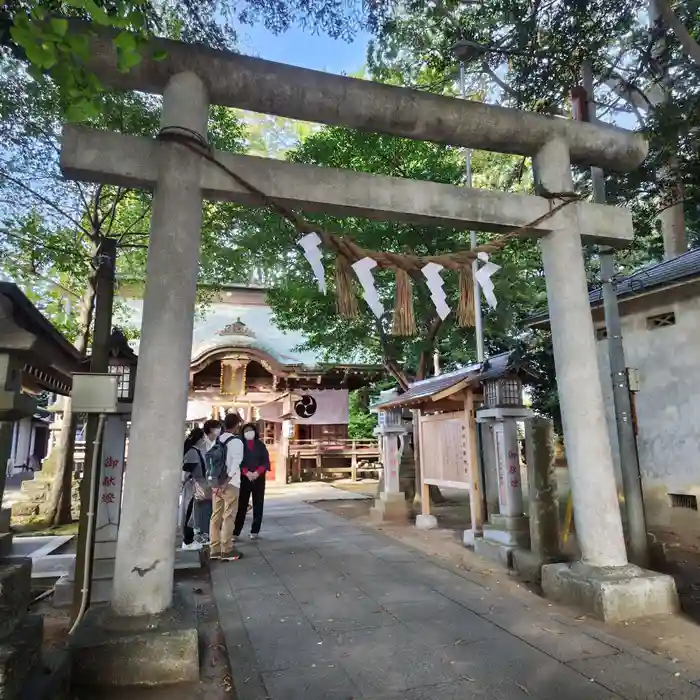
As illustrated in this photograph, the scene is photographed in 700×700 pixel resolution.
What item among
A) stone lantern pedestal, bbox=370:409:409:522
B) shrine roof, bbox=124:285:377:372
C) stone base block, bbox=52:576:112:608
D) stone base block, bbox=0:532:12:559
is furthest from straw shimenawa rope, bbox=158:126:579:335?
shrine roof, bbox=124:285:377:372

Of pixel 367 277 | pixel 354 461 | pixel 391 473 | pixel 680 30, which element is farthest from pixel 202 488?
pixel 354 461

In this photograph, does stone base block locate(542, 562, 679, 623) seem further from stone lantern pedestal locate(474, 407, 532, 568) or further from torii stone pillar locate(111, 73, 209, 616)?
torii stone pillar locate(111, 73, 209, 616)

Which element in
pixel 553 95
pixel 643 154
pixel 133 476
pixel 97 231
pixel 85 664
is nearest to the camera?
pixel 85 664

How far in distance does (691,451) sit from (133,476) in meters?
8.68

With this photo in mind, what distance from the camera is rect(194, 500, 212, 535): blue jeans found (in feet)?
28.1

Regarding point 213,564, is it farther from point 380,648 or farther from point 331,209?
point 331,209

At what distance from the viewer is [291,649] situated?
4.14 m

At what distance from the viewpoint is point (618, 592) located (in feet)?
15.0

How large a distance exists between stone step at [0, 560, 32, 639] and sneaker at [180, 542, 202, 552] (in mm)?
4602

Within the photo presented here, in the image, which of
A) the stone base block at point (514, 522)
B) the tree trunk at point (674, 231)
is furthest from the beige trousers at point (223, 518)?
the tree trunk at point (674, 231)

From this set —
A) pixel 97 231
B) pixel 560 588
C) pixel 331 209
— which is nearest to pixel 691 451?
pixel 560 588

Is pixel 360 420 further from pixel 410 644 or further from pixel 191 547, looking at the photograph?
pixel 410 644

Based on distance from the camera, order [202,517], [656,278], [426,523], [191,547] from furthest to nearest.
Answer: [426,523], [656,278], [202,517], [191,547]

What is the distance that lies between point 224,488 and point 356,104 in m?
5.29
